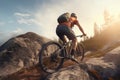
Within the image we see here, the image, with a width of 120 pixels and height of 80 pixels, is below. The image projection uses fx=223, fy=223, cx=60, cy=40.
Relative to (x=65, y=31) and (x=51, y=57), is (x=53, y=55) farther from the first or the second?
(x=65, y=31)

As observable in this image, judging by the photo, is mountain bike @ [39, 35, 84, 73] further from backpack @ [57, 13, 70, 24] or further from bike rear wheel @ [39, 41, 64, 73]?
backpack @ [57, 13, 70, 24]

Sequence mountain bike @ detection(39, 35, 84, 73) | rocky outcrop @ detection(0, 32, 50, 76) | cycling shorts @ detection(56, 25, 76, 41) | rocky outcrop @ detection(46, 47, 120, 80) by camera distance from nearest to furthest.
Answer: rocky outcrop @ detection(46, 47, 120, 80) → mountain bike @ detection(39, 35, 84, 73) → cycling shorts @ detection(56, 25, 76, 41) → rocky outcrop @ detection(0, 32, 50, 76)

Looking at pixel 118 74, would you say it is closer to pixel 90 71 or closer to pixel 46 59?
pixel 90 71

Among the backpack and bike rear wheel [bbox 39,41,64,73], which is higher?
the backpack

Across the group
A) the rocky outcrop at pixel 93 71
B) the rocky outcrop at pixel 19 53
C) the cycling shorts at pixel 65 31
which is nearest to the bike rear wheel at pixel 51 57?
the cycling shorts at pixel 65 31

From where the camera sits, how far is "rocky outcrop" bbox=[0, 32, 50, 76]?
54.3 feet

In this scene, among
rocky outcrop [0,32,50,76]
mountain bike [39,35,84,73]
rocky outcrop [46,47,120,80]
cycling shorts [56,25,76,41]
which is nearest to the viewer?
rocky outcrop [46,47,120,80]

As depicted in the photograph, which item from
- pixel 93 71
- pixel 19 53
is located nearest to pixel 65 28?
pixel 93 71

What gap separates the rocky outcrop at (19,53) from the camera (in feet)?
54.3

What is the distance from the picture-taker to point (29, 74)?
45.7ft

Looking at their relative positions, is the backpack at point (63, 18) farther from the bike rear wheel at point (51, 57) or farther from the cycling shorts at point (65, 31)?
the bike rear wheel at point (51, 57)

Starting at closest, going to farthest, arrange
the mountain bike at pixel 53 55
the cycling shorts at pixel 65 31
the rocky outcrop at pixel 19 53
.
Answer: the mountain bike at pixel 53 55, the cycling shorts at pixel 65 31, the rocky outcrop at pixel 19 53

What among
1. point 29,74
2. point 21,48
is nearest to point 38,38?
point 21,48

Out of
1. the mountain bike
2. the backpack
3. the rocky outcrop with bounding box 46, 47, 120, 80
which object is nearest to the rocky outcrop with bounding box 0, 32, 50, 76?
the mountain bike
